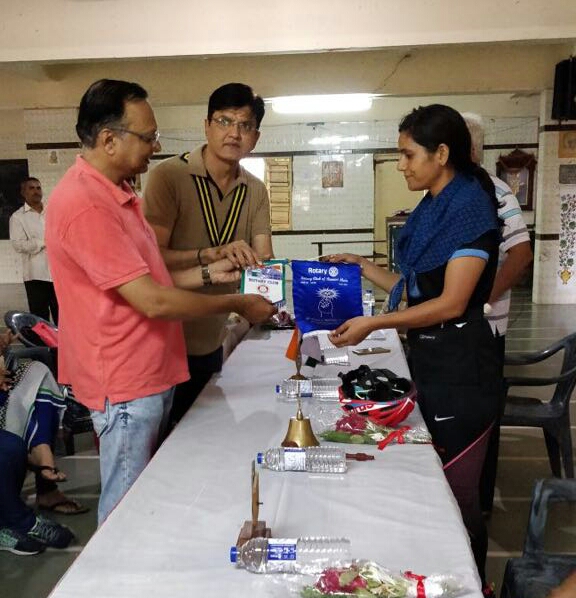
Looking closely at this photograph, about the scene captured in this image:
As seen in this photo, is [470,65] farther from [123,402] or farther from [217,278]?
[123,402]

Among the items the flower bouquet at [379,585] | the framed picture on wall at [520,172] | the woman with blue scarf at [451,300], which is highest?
the framed picture on wall at [520,172]

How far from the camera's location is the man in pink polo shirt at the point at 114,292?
5.15 ft

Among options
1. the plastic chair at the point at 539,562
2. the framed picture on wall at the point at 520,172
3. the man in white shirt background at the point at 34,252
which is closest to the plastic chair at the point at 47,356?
the man in white shirt background at the point at 34,252

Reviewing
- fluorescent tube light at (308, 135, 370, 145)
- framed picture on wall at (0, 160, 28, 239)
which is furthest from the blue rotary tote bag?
framed picture on wall at (0, 160, 28, 239)

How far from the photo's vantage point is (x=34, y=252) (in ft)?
18.7

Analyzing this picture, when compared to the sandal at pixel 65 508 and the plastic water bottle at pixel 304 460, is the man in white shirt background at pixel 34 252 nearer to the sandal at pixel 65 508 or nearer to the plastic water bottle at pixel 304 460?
the sandal at pixel 65 508

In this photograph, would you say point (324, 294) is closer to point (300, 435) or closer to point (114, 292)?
point (300, 435)

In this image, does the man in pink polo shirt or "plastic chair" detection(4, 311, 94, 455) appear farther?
"plastic chair" detection(4, 311, 94, 455)

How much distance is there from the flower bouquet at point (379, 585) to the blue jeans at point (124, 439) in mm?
790

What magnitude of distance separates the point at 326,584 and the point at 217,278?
124 cm

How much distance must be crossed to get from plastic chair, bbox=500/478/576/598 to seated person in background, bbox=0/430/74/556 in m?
1.91

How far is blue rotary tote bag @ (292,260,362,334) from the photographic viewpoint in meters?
1.88

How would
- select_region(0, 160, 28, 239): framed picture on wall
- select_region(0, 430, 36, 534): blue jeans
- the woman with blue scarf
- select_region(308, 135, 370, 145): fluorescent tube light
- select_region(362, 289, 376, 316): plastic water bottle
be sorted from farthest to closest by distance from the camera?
select_region(0, 160, 28, 239): framed picture on wall → select_region(308, 135, 370, 145): fluorescent tube light → select_region(362, 289, 376, 316): plastic water bottle → select_region(0, 430, 36, 534): blue jeans → the woman with blue scarf

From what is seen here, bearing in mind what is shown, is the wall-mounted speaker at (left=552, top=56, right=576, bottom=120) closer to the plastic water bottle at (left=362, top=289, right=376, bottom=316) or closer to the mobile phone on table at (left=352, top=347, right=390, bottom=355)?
the plastic water bottle at (left=362, top=289, right=376, bottom=316)
